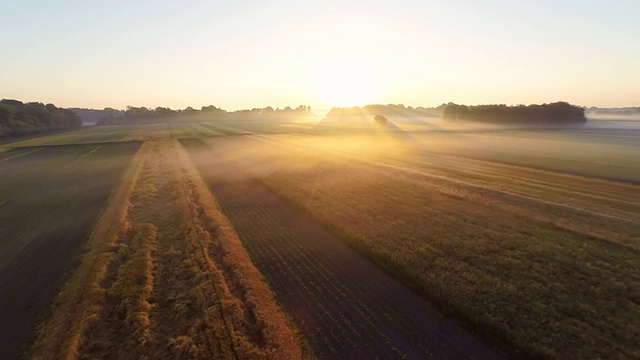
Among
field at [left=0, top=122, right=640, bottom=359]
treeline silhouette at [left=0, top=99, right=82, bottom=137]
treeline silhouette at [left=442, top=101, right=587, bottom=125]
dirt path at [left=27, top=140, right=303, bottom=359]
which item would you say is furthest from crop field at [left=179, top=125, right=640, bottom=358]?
treeline silhouette at [left=0, top=99, right=82, bottom=137]

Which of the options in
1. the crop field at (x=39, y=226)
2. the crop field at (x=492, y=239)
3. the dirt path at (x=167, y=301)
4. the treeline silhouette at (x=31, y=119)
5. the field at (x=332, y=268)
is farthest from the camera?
the treeline silhouette at (x=31, y=119)

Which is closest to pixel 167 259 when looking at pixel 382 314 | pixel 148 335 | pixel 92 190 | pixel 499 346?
pixel 148 335

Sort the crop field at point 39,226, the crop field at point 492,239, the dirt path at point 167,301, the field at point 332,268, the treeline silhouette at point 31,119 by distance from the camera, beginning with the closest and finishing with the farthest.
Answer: the dirt path at point 167,301
the field at point 332,268
the crop field at point 492,239
the crop field at point 39,226
the treeline silhouette at point 31,119

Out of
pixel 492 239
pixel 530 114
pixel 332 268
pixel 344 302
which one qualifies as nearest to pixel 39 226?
pixel 332 268

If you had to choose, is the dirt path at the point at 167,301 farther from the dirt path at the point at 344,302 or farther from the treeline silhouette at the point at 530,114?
the treeline silhouette at the point at 530,114

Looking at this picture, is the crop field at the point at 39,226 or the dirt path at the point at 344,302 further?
the crop field at the point at 39,226

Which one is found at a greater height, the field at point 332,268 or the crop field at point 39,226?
the field at point 332,268

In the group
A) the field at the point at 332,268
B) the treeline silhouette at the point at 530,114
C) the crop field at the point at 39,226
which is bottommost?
the crop field at the point at 39,226

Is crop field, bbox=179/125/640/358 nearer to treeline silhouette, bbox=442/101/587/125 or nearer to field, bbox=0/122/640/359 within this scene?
field, bbox=0/122/640/359

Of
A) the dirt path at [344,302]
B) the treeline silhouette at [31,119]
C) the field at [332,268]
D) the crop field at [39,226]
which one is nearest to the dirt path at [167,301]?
the field at [332,268]
